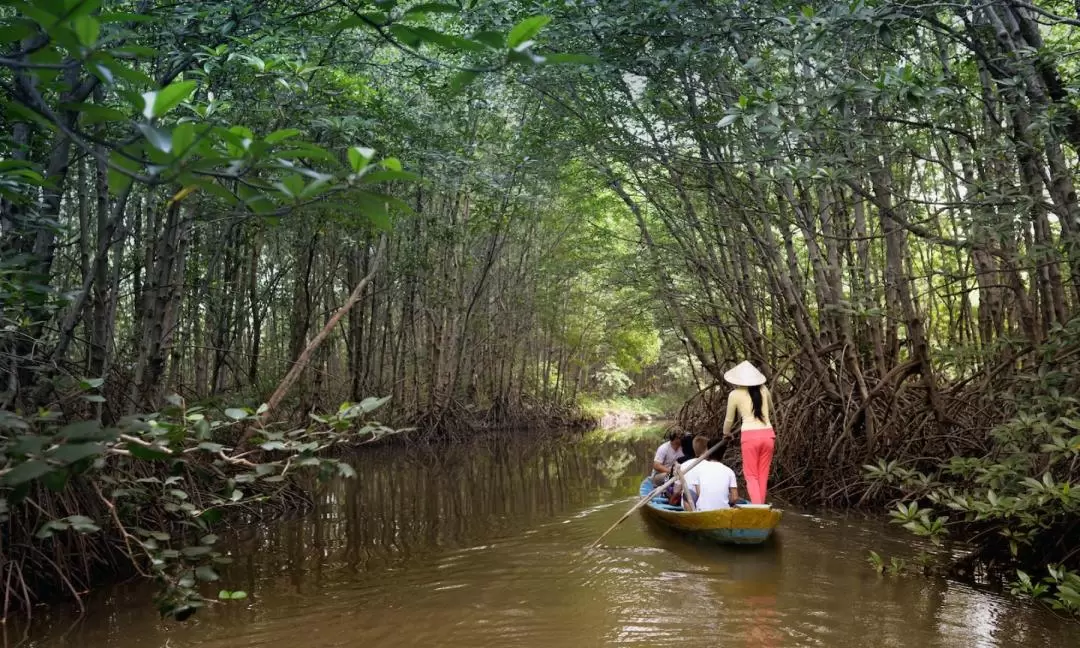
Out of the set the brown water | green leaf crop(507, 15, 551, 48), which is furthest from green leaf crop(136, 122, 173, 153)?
the brown water

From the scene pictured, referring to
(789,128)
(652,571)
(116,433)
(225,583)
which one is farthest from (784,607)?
(116,433)

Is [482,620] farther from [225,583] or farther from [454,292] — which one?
[454,292]

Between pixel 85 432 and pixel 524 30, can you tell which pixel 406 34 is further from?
pixel 85 432

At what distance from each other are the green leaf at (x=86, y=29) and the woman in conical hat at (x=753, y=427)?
18.2ft

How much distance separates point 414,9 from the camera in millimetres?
1066

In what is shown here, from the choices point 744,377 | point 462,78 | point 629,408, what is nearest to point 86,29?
point 462,78

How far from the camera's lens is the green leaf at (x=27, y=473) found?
901 millimetres

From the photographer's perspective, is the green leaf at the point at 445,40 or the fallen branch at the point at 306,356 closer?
the green leaf at the point at 445,40

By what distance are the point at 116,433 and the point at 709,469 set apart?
523cm

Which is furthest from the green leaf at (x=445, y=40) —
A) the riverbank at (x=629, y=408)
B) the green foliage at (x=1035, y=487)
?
the riverbank at (x=629, y=408)

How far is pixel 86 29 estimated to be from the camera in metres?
0.89

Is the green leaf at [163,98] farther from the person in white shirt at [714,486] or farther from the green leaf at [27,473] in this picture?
the person in white shirt at [714,486]

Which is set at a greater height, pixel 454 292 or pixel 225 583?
pixel 454 292

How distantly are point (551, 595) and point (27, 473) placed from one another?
12.5ft
